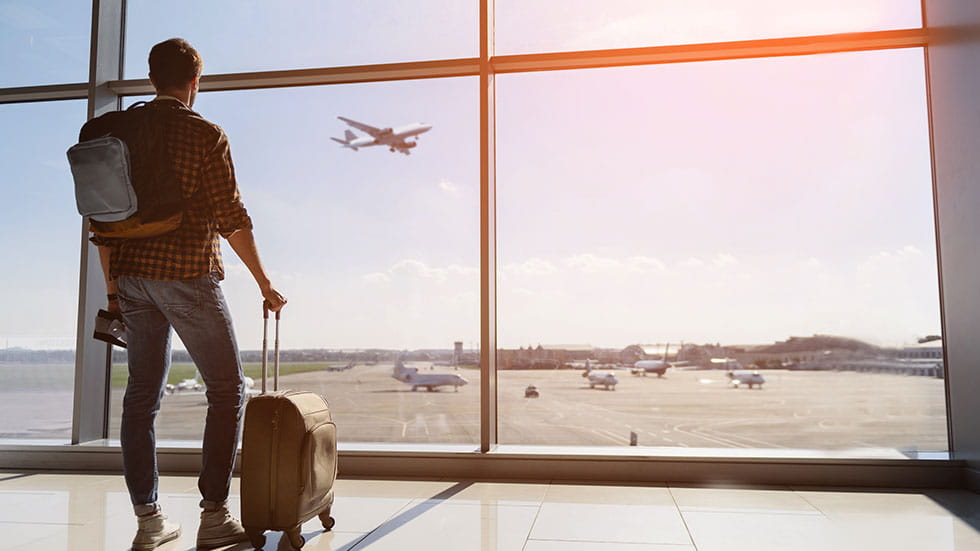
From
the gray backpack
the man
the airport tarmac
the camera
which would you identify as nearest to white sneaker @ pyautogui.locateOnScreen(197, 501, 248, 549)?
the man

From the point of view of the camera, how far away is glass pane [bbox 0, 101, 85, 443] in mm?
3432

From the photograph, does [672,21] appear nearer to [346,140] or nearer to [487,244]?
[487,244]

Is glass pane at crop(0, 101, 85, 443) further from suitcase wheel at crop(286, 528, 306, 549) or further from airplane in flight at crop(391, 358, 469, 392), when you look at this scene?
suitcase wheel at crop(286, 528, 306, 549)

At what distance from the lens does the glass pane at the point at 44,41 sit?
11.5ft

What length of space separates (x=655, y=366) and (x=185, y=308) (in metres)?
2.31

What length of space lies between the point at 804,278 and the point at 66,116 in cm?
377

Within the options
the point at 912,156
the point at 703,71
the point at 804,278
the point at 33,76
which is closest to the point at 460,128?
the point at 703,71

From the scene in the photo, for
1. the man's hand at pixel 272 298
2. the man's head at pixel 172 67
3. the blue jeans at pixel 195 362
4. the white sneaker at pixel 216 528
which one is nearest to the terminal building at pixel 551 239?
the white sneaker at pixel 216 528

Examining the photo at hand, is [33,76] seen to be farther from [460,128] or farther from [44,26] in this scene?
[460,128]

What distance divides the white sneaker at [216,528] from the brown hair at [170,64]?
1.11 m

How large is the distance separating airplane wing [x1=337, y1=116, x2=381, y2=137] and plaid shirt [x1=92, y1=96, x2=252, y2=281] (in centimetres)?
148

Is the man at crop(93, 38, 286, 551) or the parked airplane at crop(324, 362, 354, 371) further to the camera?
the parked airplane at crop(324, 362, 354, 371)

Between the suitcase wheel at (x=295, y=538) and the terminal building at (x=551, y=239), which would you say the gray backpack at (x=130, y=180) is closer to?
Answer: the suitcase wheel at (x=295, y=538)

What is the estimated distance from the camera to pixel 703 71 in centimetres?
318
